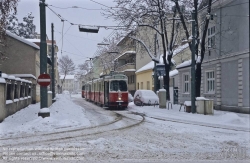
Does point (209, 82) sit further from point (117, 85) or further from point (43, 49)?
point (43, 49)

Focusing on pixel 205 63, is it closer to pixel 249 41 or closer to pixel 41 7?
pixel 41 7

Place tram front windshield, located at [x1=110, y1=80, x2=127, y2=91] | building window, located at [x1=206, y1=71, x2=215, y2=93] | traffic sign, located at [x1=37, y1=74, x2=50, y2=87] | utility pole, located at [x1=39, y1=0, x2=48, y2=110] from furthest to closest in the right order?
tram front windshield, located at [x1=110, y1=80, x2=127, y2=91]
building window, located at [x1=206, y1=71, x2=215, y2=93]
utility pole, located at [x1=39, y1=0, x2=48, y2=110]
traffic sign, located at [x1=37, y1=74, x2=50, y2=87]

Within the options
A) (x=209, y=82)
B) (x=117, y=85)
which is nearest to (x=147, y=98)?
(x=117, y=85)

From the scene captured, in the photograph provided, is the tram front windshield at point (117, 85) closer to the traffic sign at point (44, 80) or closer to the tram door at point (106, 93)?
the tram door at point (106, 93)

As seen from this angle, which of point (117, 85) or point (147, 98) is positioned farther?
point (147, 98)

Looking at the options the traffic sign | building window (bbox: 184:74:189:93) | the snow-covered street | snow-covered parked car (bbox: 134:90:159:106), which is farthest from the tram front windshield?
the snow-covered street

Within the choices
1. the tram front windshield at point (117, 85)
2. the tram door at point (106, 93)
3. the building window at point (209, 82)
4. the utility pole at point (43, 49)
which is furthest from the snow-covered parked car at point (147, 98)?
the utility pole at point (43, 49)

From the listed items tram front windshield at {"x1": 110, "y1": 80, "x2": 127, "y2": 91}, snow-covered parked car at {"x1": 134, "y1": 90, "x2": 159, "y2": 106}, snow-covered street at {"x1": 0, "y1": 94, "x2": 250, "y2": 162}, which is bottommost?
snow-covered street at {"x1": 0, "y1": 94, "x2": 250, "y2": 162}

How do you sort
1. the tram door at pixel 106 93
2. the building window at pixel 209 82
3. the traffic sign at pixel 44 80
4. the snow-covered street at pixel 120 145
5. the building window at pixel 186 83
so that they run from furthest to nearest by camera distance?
the building window at pixel 186 83 → the tram door at pixel 106 93 → the building window at pixel 209 82 → the traffic sign at pixel 44 80 → the snow-covered street at pixel 120 145

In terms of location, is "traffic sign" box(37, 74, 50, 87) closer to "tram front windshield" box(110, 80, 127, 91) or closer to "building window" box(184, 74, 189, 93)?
"tram front windshield" box(110, 80, 127, 91)

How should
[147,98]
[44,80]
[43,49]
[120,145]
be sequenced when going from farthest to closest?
[147,98], [43,49], [44,80], [120,145]

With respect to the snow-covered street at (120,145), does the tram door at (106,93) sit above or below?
above

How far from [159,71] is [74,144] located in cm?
1621

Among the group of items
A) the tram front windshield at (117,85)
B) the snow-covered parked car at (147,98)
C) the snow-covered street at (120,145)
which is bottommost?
the snow-covered street at (120,145)
